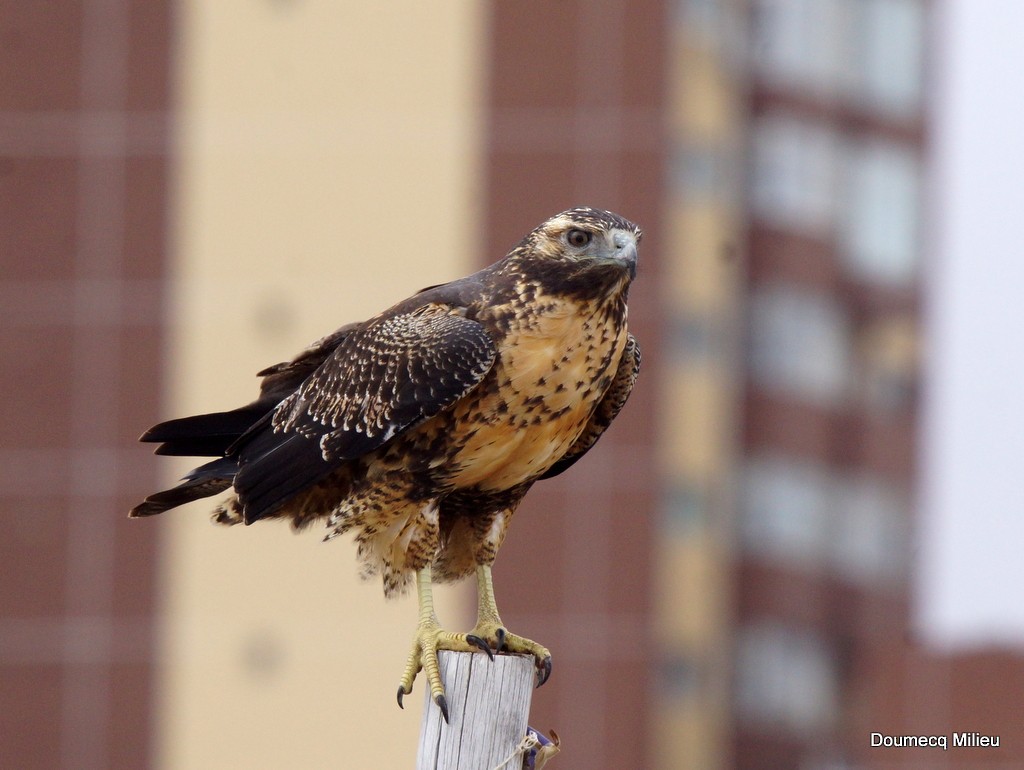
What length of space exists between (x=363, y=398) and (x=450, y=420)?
0.28m

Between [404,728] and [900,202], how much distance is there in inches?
479

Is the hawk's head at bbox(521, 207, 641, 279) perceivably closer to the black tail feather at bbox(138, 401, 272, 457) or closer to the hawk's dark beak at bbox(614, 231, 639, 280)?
the hawk's dark beak at bbox(614, 231, 639, 280)

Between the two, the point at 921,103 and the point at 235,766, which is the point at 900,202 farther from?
the point at 235,766

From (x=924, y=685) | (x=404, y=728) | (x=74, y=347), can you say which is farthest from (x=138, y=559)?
(x=924, y=685)

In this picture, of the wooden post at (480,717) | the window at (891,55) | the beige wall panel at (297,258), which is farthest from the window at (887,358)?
the wooden post at (480,717)

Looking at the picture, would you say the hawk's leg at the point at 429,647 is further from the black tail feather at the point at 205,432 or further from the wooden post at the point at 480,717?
the black tail feather at the point at 205,432

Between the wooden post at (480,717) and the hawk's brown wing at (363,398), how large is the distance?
28.6 inches

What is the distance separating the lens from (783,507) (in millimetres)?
22906

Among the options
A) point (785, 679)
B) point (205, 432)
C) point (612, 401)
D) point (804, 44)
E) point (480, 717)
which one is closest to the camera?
point (480, 717)

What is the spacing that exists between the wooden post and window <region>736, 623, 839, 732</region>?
720 inches

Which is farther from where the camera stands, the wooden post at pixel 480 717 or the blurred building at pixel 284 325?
the blurred building at pixel 284 325

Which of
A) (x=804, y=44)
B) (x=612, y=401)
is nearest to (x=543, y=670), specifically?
(x=612, y=401)

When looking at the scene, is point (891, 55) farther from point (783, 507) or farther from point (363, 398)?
point (363, 398)

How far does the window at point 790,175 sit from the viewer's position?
22902mm
